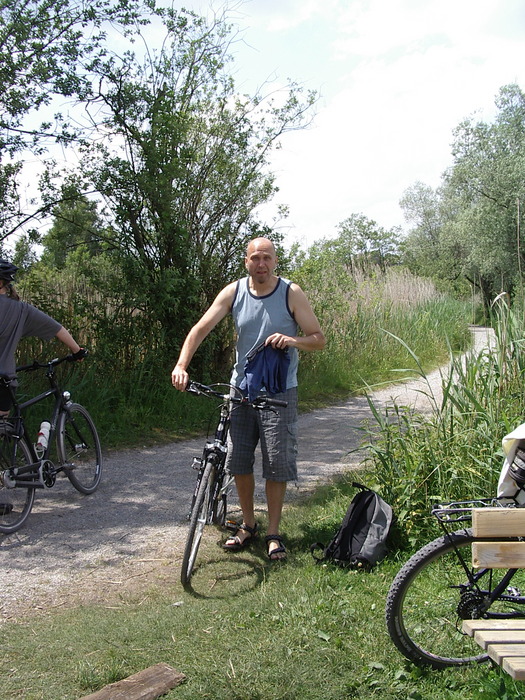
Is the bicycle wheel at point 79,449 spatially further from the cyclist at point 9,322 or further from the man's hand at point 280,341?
the man's hand at point 280,341

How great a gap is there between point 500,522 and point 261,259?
2.40 meters

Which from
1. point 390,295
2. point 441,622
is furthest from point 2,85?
point 390,295

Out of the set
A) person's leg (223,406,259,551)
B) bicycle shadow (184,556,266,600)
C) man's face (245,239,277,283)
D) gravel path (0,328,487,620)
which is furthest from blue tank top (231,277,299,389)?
bicycle shadow (184,556,266,600)

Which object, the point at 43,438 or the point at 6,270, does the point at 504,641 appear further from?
the point at 6,270

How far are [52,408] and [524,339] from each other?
13.5ft

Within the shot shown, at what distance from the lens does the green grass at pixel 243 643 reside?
122 inches

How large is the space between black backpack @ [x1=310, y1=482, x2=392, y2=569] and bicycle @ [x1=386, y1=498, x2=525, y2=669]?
0.89m

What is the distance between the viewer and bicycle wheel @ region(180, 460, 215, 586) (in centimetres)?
426

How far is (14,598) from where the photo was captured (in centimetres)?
411

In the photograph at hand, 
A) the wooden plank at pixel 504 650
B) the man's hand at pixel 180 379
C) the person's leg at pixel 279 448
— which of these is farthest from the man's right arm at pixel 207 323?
the wooden plank at pixel 504 650

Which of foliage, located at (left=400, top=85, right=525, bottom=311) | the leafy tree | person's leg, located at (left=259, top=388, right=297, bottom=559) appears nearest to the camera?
person's leg, located at (left=259, top=388, right=297, bottom=559)

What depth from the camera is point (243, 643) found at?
3.46 meters

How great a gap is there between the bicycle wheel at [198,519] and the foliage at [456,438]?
1.30 m

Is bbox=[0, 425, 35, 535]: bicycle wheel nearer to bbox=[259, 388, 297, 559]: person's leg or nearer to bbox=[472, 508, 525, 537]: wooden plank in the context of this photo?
bbox=[259, 388, 297, 559]: person's leg
